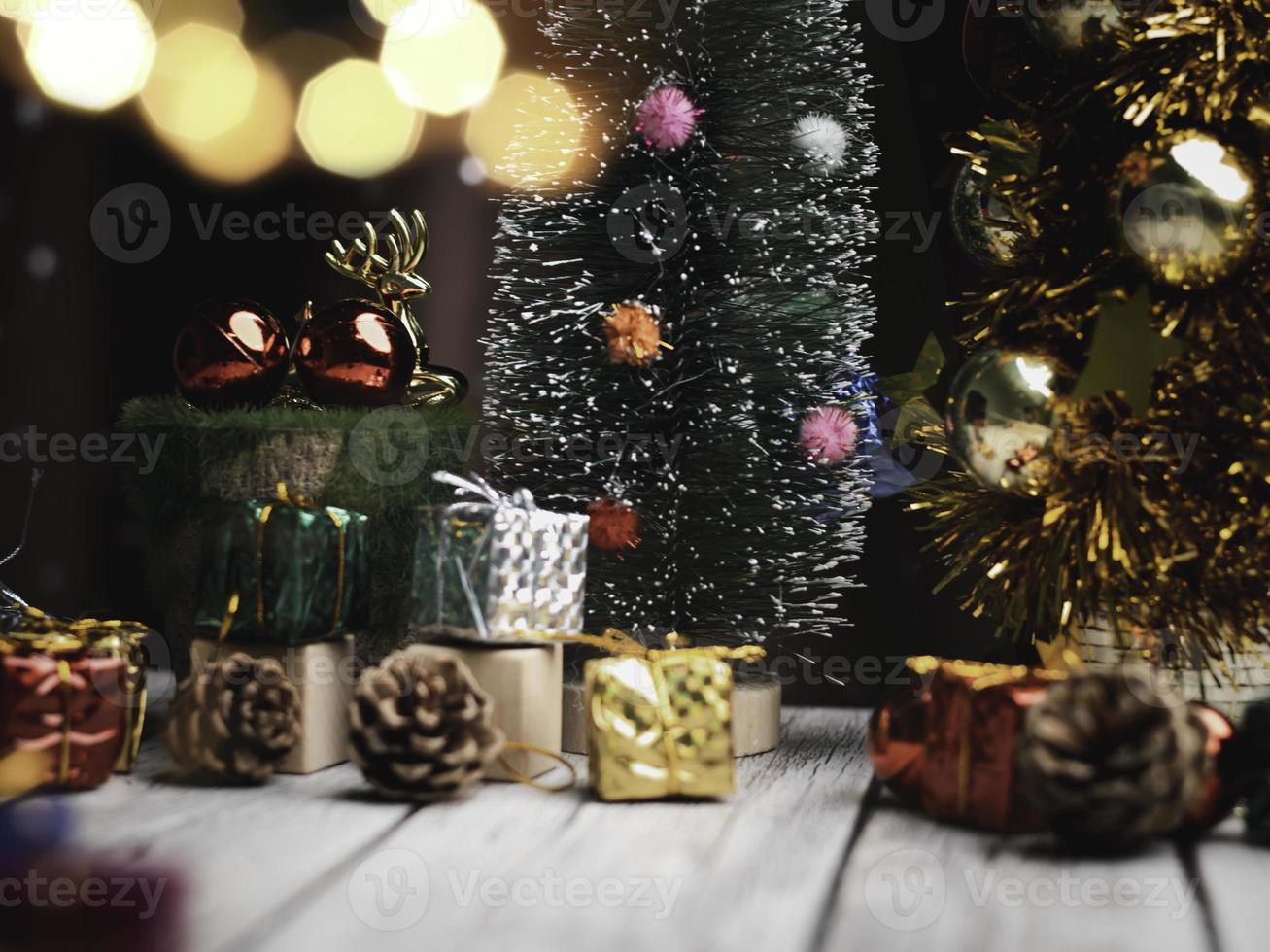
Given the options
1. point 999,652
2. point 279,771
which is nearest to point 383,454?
point 279,771

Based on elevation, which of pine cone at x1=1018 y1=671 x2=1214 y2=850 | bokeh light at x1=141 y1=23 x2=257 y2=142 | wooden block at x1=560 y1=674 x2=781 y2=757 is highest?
bokeh light at x1=141 y1=23 x2=257 y2=142

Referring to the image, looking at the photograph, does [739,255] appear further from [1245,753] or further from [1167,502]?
[1245,753]

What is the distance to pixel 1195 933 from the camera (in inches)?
27.2

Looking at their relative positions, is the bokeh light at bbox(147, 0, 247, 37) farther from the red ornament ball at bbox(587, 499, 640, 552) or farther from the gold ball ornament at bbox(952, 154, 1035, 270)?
the gold ball ornament at bbox(952, 154, 1035, 270)

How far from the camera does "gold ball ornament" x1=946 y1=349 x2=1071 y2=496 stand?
0.96 meters

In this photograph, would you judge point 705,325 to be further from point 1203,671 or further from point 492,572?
point 1203,671

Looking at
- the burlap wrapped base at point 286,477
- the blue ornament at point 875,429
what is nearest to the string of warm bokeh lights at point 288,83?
the burlap wrapped base at point 286,477

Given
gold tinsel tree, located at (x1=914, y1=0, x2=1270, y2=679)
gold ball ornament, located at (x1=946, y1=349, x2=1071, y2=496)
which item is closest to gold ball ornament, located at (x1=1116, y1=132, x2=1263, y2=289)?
gold tinsel tree, located at (x1=914, y1=0, x2=1270, y2=679)

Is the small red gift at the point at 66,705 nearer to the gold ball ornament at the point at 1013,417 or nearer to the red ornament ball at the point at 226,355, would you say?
the red ornament ball at the point at 226,355

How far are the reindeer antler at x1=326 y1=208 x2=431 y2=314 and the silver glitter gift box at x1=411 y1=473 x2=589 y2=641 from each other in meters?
0.36

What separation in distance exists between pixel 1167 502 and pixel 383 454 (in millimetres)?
717

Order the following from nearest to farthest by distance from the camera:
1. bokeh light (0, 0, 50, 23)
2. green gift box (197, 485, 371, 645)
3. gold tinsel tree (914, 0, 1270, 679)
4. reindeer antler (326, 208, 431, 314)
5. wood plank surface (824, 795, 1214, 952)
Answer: wood plank surface (824, 795, 1214, 952) → gold tinsel tree (914, 0, 1270, 679) → green gift box (197, 485, 371, 645) → reindeer antler (326, 208, 431, 314) → bokeh light (0, 0, 50, 23)

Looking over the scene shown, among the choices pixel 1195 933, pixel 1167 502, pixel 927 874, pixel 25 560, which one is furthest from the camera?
pixel 25 560

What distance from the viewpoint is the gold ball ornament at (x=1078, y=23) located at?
0.97m
